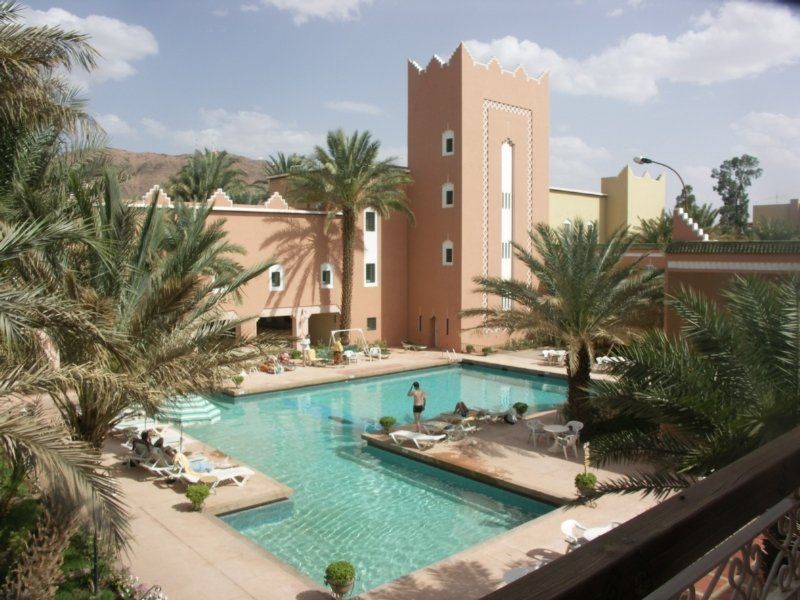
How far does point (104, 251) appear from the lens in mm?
7316

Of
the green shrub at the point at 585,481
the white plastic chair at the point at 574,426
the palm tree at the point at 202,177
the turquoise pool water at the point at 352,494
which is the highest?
the palm tree at the point at 202,177

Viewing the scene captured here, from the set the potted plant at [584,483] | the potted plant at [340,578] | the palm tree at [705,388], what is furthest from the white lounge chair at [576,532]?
the potted plant at [340,578]

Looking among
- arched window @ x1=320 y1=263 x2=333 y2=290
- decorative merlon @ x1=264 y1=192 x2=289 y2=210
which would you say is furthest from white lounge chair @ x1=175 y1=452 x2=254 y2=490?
arched window @ x1=320 y1=263 x2=333 y2=290

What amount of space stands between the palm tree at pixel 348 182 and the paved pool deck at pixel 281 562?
511 inches

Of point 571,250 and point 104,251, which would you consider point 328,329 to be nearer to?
point 571,250

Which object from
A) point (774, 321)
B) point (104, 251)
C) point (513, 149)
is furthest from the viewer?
point (513, 149)

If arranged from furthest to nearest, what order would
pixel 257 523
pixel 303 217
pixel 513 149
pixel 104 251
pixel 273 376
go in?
pixel 513 149 < pixel 303 217 < pixel 273 376 < pixel 257 523 < pixel 104 251

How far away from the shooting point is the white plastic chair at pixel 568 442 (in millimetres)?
14055

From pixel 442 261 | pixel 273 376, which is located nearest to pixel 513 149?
pixel 442 261

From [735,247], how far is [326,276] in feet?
56.6

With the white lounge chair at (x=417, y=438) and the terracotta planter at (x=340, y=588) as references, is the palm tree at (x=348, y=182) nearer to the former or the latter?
the white lounge chair at (x=417, y=438)

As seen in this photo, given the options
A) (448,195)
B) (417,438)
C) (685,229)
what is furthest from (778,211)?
(417,438)

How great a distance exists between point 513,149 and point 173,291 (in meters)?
23.3

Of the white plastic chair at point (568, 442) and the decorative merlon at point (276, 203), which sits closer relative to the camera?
the white plastic chair at point (568, 442)
